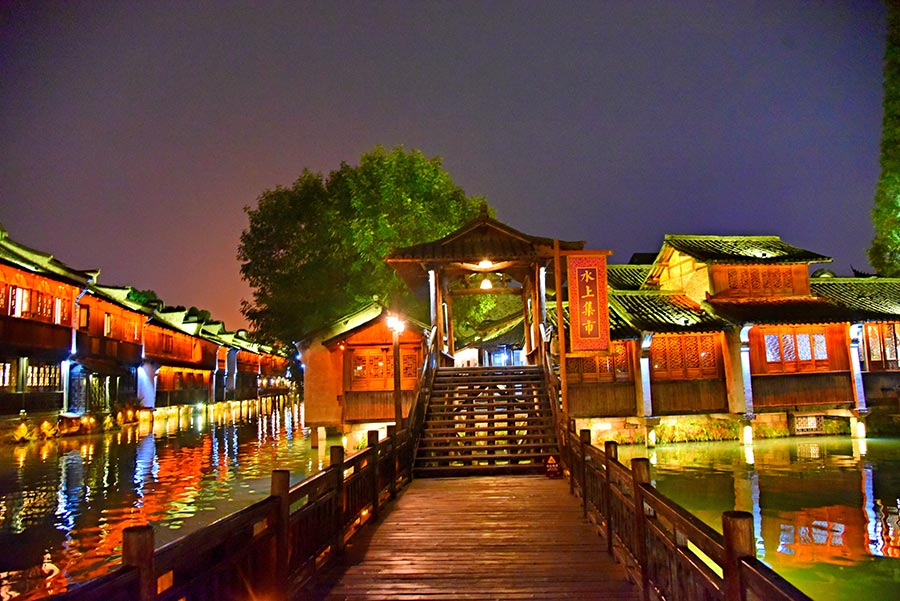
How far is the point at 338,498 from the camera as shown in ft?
26.4

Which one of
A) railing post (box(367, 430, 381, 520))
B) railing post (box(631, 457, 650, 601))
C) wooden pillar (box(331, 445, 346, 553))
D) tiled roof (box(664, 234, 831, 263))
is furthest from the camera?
tiled roof (box(664, 234, 831, 263))

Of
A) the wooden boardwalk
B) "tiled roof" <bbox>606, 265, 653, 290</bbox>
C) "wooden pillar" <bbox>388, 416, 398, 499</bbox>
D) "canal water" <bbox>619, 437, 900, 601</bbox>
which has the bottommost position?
"canal water" <bbox>619, 437, 900, 601</bbox>

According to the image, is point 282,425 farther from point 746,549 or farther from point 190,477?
point 746,549

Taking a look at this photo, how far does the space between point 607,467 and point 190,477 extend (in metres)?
14.6

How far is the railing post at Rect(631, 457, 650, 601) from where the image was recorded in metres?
6.10

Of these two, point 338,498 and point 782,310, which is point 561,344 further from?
point 782,310

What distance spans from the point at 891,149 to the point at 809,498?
23.9 metres

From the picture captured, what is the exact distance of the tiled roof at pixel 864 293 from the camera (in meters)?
26.6

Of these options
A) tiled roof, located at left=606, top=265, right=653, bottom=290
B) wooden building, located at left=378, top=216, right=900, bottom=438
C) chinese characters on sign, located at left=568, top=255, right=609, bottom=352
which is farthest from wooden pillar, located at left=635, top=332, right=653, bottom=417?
tiled roof, located at left=606, top=265, right=653, bottom=290

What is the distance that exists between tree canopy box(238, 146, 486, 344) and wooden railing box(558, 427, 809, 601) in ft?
68.1

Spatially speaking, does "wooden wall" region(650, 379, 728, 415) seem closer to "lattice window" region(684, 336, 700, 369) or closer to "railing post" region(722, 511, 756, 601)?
"lattice window" region(684, 336, 700, 369)

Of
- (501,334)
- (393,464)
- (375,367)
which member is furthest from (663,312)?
(393,464)

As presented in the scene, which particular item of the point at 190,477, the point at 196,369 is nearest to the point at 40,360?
the point at 190,477

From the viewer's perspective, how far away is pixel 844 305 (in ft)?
88.4
